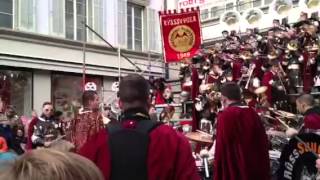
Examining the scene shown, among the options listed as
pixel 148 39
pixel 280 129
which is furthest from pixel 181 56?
pixel 280 129

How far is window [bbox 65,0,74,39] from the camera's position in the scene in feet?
64.2

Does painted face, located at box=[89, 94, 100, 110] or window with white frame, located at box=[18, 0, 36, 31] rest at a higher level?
window with white frame, located at box=[18, 0, 36, 31]

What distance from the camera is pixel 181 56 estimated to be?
17031mm

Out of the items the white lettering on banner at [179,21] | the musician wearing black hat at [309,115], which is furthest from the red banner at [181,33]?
the musician wearing black hat at [309,115]

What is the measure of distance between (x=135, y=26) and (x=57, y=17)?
14.8 feet

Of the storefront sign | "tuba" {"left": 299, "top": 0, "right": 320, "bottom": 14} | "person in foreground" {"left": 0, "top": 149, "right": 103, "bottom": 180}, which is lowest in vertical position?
the storefront sign

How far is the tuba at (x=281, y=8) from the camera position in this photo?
1775 centimetres

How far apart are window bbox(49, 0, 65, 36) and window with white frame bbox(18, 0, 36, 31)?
28.4 inches

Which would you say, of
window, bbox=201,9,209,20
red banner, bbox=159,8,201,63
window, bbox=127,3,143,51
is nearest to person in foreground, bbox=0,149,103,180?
red banner, bbox=159,8,201,63

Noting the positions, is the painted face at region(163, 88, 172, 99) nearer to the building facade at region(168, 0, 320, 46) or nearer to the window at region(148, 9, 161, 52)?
the building facade at region(168, 0, 320, 46)

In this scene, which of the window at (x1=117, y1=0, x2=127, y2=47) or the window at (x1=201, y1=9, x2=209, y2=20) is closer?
the window at (x1=117, y1=0, x2=127, y2=47)

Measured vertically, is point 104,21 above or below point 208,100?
above

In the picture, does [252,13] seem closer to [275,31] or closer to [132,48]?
[275,31]

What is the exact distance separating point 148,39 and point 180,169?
19999mm
